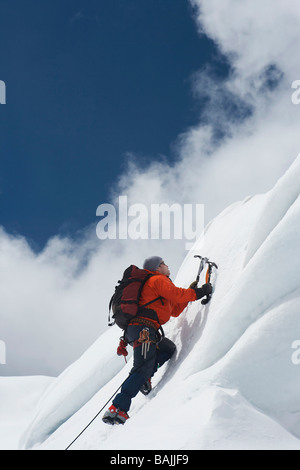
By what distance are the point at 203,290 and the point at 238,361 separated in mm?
1527

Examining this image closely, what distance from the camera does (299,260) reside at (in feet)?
17.3

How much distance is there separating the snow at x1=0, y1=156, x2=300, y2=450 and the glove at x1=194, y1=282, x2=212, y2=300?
12 centimetres

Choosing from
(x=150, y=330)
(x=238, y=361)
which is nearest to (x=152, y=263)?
(x=150, y=330)

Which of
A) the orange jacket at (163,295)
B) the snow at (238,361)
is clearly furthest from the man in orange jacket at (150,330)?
the snow at (238,361)

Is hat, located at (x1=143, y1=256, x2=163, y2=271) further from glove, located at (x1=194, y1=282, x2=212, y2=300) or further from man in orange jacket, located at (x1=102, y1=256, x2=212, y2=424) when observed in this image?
glove, located at (x1=194, y1=282, x2=212, y2=300)

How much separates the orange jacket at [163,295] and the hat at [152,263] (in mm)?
409

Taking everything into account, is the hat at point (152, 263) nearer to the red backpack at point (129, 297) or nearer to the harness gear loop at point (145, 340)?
the red backpack at point (129, 297)

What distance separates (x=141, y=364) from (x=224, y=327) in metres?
1.17

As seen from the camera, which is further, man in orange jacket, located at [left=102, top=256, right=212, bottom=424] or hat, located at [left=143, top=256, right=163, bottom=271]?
hat, located at [left=143, top=256, right=163, bottom=271]

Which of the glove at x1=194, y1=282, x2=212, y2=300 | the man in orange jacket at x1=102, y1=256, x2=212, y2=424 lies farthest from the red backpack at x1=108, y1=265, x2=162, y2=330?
the glove at x1=194, y1=282, x2=212, y2=300

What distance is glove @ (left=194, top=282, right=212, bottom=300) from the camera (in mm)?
6098

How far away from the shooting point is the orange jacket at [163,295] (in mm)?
5824
